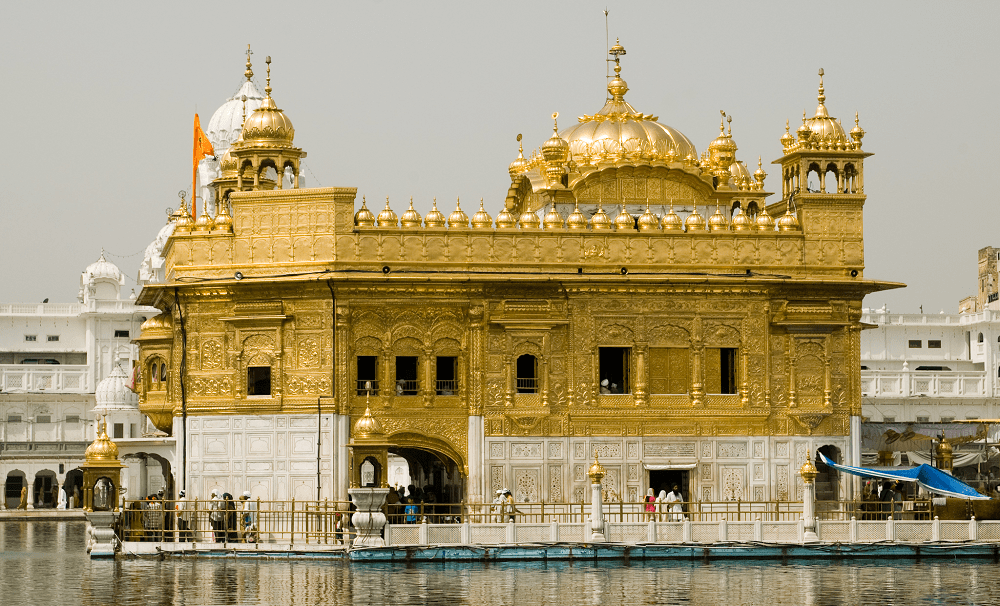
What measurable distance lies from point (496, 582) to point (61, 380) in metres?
49.3

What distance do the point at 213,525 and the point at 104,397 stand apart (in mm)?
34737

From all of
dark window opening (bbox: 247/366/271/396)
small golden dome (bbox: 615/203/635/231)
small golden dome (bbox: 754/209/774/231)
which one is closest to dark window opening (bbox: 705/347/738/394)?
small golden dome (bbox: 754/209/774/231)

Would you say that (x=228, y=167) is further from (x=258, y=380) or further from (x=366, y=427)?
(x=366, y=427)

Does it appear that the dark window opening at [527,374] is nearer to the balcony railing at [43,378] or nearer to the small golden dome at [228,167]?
the small golden dome at [228,167]

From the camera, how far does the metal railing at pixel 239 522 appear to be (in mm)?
34719

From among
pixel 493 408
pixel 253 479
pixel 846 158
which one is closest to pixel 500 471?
pixel 493 408

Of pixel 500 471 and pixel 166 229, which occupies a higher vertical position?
pixel 166 229

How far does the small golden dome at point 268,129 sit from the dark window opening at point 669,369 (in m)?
10.1

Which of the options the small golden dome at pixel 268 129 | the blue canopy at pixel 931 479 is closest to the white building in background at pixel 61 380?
the small golden dome at pixel 268 129

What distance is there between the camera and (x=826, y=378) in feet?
129

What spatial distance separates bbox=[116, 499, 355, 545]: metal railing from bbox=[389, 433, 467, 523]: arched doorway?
2103 mm

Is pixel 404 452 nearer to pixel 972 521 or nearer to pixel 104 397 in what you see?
pixel 972 521

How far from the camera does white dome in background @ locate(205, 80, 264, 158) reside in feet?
250

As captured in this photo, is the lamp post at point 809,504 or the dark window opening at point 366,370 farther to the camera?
the dark window opening at point 366,370
